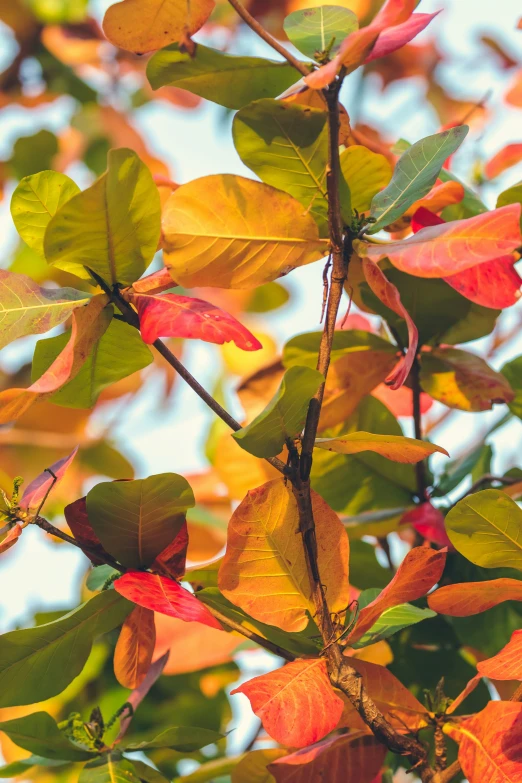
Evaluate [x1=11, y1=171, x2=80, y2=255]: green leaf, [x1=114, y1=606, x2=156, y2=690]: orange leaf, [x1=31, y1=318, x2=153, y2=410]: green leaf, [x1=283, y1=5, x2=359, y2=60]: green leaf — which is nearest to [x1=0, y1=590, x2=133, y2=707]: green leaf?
[x1=114, y1=606, x2=156, y2=690]: orange leaf

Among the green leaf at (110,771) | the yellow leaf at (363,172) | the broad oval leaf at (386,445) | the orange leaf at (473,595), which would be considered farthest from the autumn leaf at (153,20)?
the green leaf at (110,771)

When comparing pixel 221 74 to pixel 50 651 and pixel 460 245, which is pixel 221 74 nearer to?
pixel 460 245

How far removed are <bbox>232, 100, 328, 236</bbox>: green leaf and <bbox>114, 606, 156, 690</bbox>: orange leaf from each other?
0.27 metres

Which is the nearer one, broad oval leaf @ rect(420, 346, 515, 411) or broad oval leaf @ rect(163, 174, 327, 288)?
broad oval leaf @ rect(163, 174, 327, 288)

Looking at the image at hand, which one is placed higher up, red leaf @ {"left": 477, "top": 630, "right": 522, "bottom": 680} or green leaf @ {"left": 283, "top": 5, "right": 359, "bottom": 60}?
green leaf @ {"left": 283, "top": 5, "right": 359, "bottom": 60}

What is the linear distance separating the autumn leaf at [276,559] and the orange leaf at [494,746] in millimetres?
104

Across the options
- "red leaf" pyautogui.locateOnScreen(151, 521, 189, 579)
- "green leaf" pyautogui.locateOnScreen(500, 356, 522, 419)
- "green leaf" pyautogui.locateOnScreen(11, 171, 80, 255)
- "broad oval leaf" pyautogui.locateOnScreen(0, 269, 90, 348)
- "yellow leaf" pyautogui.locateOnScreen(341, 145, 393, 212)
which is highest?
"green leaf" pyautogui.locateOnScreen(11, 171, 80, 255)

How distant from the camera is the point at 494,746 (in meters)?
0.46

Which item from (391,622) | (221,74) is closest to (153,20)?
(221,74)

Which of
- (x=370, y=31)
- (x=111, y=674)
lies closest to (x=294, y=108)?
(x=370, y=31)

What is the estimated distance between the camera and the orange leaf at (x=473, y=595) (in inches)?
18.3

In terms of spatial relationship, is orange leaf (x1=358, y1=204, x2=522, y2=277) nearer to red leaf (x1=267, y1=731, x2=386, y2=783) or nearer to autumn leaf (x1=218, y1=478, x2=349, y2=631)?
autumn leaf (x1=218, y1=478, x2=349, y2=631)

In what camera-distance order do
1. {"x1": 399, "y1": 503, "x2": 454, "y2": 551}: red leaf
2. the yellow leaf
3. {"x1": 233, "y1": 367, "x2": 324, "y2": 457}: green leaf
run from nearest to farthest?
1. {"x1": 233, "y1": 367, "x2": 324, "y2": 457}: green leaf
2. the yellow leaf
3. {"x1": 399, "y1": 503, "x2": 454, "y2": 551}: red leaf

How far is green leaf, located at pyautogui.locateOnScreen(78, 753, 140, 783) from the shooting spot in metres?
0.54
